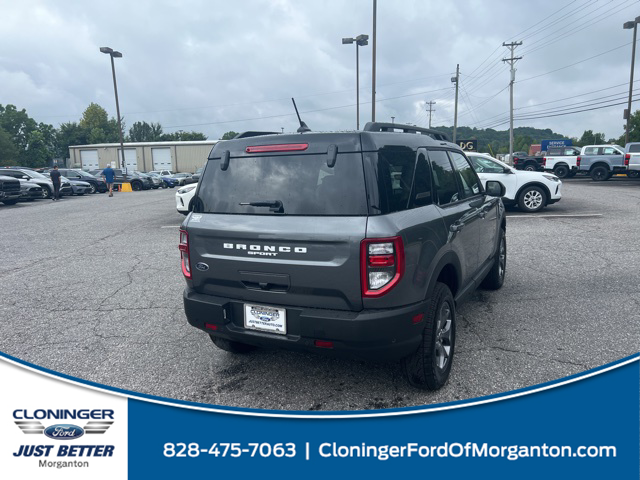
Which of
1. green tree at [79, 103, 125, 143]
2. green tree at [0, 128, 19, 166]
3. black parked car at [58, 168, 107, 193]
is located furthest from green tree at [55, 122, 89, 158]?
black parked car at [58, 168, 107, 193]

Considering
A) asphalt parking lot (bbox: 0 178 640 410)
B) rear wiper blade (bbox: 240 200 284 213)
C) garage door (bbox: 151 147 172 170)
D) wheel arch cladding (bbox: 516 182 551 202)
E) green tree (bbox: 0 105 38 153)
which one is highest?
green tree (bbox: 0 105 38 153)

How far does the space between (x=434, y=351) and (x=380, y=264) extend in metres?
0.85

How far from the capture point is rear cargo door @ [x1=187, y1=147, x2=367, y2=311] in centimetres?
279

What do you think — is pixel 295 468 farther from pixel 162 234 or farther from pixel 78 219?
pixel 78 219

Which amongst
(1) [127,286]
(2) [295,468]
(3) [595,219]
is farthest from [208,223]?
(3) [595,219]

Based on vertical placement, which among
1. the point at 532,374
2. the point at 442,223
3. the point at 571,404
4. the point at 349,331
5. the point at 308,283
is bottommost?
the point at 532,374

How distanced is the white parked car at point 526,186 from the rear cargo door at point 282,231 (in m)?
9.98

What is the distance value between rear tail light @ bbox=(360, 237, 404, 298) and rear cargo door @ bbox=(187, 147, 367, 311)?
0.04 meters

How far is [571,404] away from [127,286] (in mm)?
5390

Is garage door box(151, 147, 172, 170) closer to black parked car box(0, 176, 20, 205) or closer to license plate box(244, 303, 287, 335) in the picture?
black parked car box(0, 176, 20, 205)

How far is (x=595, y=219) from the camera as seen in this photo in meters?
10.7

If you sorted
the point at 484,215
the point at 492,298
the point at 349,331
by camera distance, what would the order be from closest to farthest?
the point at 349,331 → the point at 484,215 → the point at 492,298

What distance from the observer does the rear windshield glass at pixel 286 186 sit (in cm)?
287

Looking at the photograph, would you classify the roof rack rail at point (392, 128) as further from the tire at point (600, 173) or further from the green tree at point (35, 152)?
the green tree at point (35, 152)
